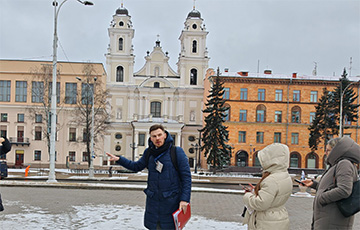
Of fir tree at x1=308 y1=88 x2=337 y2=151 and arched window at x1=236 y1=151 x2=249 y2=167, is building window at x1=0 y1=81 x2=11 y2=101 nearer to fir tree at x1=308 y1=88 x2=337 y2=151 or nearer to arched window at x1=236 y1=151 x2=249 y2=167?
arched window at x1=236 y1=151 x2=249 y2=167

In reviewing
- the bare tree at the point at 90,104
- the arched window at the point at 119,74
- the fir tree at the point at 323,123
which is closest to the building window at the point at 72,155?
the bare tree at the point at 90,104

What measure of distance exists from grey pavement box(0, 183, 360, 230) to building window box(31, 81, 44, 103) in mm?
31858

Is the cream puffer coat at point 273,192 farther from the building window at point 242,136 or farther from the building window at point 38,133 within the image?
the building window at point 38,133

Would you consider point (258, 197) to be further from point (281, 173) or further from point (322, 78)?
point (322, 78)

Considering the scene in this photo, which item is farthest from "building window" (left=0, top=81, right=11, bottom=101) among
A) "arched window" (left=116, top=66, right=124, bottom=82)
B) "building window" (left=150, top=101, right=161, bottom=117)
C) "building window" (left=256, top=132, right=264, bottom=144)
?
"building window" (left=256, top=132, right=264, bottom=144)

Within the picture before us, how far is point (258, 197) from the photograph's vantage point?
4.05 metres

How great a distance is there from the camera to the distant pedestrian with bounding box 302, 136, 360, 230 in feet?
13.1

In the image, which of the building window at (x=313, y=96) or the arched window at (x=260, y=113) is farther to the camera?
the building window at (x=313, y=96)

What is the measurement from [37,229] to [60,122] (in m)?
50.1

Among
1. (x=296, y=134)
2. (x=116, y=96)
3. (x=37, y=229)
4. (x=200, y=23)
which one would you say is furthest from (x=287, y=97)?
(x=37, y=229)

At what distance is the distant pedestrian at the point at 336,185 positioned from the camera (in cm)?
400

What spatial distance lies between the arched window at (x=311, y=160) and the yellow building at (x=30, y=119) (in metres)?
31.0

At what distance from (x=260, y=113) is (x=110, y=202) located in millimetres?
42845

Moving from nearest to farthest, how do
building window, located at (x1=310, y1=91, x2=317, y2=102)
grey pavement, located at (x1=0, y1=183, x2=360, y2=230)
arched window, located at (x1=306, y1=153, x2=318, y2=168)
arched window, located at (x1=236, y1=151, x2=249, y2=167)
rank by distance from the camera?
grey pavement, located at (x1=0, y1=183, x2=360, y2=230), arched window, located at (x1=236, y1=151, x2=249, y2=167), arched window, located at (x1=306, y1=153, x2=318, y2=168), building window, located at (x1=310, y1=91, x2=317, y2=102)
